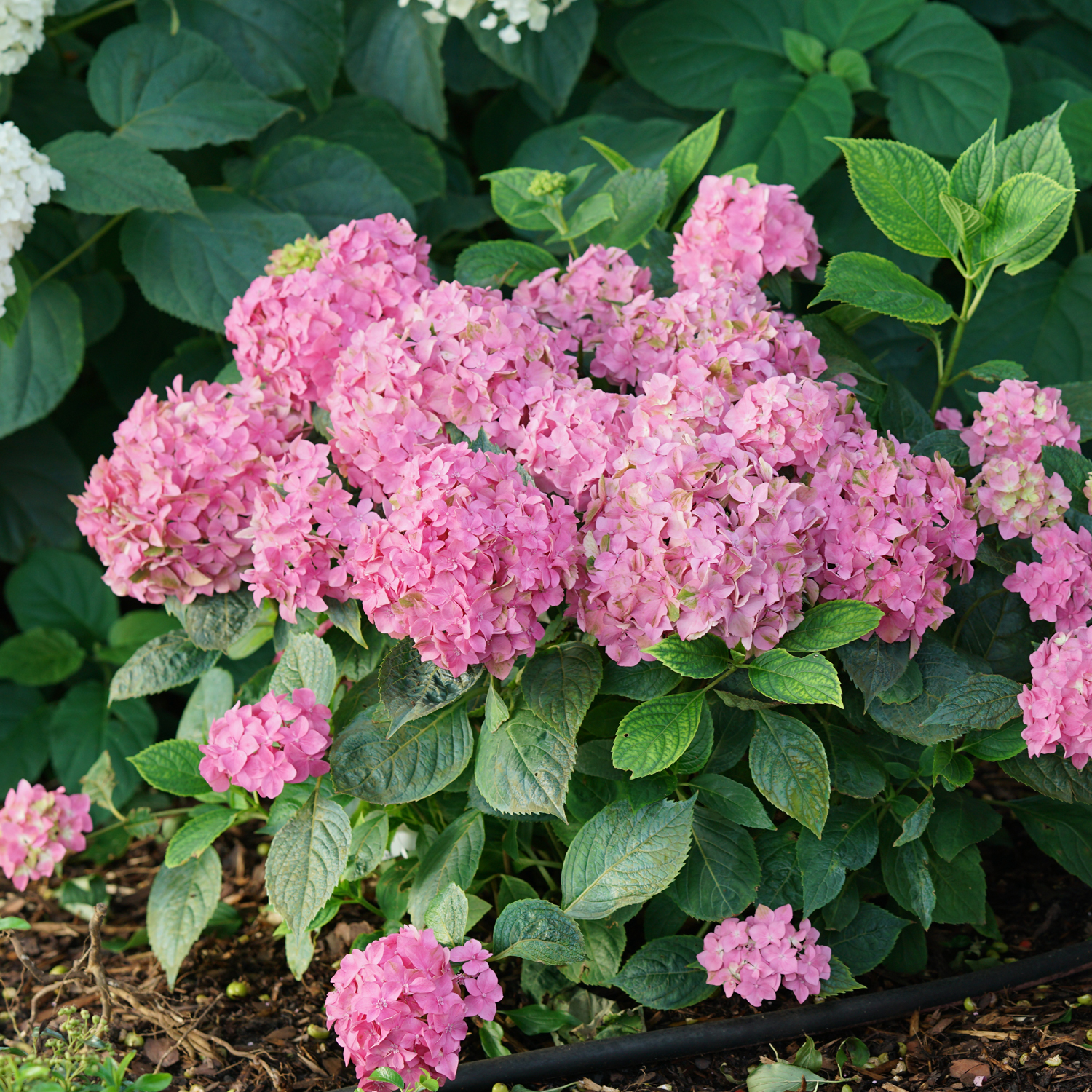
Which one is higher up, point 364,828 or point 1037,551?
point 1037,551

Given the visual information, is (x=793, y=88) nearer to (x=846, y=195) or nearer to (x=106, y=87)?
(x=846, y=195)

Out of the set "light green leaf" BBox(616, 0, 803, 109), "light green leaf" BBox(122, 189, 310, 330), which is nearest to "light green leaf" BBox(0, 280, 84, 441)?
"light green leaf" BBox(122, 189, 310, 330)

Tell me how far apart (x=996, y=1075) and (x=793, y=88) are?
1742 millimetres

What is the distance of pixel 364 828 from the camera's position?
1397mm

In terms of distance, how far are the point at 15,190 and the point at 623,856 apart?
1283 millimetres

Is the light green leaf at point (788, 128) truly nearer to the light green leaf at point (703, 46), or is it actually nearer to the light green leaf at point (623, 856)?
the light green leaf at point (703, 46)

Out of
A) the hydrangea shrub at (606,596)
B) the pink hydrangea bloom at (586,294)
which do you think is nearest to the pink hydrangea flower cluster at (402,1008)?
the hydrangea shrub at (606,596)

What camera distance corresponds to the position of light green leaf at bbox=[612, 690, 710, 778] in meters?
1.08

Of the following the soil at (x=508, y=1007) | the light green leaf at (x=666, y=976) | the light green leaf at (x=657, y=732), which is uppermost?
the light green leaf at (x=657, y=732)

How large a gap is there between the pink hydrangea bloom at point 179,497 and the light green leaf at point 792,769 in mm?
617

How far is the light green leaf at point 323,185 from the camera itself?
2.11 m

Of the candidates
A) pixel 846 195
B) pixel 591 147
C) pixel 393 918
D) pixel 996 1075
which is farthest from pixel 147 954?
pixel 846 195

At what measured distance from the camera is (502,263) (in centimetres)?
156

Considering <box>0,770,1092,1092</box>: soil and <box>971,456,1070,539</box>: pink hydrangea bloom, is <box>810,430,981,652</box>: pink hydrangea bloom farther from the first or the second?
<box>0,770,1092,1092</box>: soil
